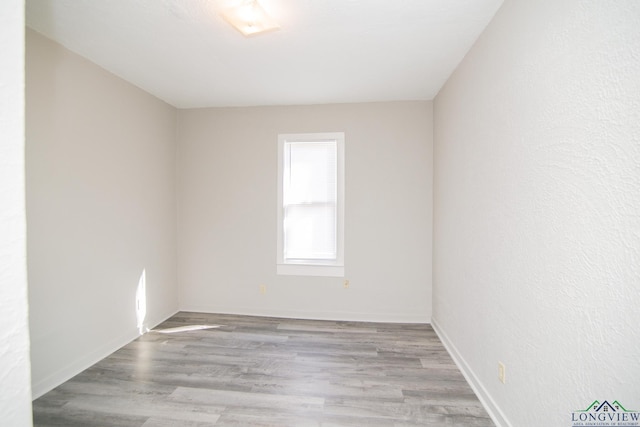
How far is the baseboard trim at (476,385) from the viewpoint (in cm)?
174

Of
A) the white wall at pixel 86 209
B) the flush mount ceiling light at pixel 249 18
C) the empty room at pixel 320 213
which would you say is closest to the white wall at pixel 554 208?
the empty room at pixel 320 213

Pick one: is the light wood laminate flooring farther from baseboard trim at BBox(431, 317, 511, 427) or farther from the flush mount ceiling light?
the flush mount ceiling light

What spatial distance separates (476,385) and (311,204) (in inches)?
94.4

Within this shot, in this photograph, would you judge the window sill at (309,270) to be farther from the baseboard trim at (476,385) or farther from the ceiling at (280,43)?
the ceiling at (280,43)

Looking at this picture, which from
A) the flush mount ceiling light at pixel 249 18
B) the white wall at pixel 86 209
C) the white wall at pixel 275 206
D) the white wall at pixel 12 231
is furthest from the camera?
the white wall at pixel 275 206

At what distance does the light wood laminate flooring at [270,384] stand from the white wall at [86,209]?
30 cm

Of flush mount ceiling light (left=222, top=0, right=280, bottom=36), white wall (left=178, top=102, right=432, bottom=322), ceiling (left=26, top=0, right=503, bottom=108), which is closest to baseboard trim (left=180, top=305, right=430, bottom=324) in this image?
white wall (left=178, top=102, right=432, bottom=322)

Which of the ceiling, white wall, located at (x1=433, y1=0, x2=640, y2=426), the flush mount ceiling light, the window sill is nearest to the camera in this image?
white wall, located at (x1=433, y1=0, x2=640, y2=426)

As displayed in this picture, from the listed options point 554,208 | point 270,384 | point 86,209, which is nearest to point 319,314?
point 270,384

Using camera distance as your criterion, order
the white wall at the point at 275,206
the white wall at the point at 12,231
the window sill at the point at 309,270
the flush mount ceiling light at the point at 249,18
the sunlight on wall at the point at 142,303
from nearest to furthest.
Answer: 1. the white wall at the point at 12,231
2. the flush mount ceiling light at the point at 249,18
3. the sunlight on wall at the point at 142,303
4. the white wall at the point at 275,206
5. the window sill at the point at 309,270

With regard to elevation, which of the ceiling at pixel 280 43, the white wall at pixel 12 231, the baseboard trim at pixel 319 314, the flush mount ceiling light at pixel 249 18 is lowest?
the baseboard trim at pixel 319 314

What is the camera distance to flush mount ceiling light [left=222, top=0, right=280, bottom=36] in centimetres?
169

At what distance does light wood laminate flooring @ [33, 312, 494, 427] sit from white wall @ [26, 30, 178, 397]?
0.98 ft

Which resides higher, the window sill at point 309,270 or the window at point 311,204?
the window at point 311,204
